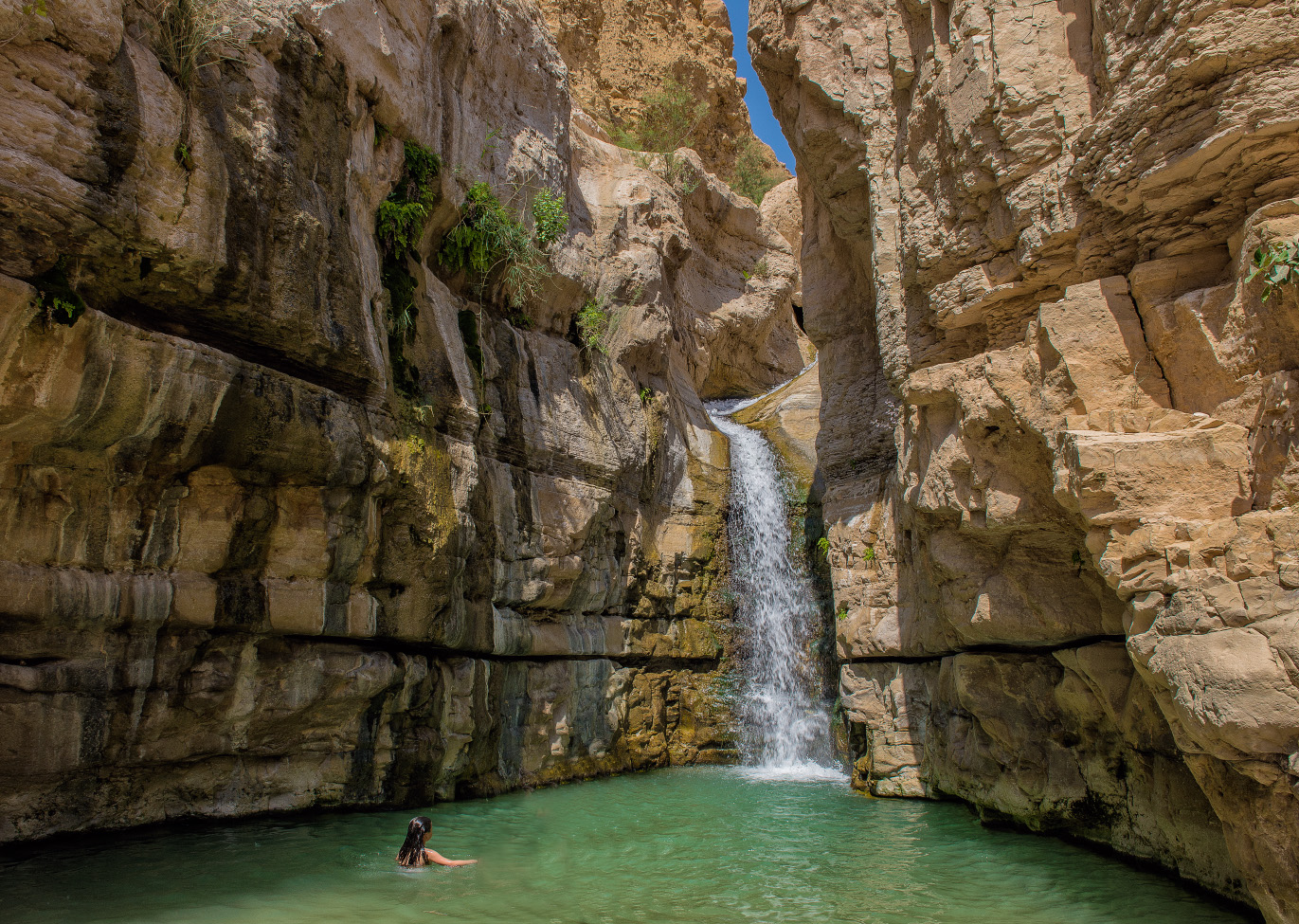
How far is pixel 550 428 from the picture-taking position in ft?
38.6

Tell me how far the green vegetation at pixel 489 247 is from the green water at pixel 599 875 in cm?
727

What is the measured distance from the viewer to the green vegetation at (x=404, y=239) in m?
9.45

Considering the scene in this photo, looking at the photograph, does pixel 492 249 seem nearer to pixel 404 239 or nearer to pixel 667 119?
pixel 404 239

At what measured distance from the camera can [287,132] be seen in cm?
770

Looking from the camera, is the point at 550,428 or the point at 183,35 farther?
the point at 550,428

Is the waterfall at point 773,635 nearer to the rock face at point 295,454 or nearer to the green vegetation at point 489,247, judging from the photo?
the rock face at point 295,454

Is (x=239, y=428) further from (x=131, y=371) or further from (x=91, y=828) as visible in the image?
(x=91, y=828)

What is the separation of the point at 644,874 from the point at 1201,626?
4.70m

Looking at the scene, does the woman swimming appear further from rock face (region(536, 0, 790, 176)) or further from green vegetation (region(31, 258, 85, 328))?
rock face (region(536, 0, 790, 176))

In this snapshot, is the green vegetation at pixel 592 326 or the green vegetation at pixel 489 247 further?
the green vegetation at pixel 592 326

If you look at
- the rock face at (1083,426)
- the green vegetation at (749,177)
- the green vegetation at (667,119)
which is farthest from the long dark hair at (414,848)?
the green vegetation at (749,177)

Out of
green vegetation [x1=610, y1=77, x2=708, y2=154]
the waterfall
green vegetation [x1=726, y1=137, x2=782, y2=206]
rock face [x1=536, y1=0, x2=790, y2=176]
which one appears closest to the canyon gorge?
the waterfall

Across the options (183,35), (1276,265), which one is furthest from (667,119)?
(1276,265)

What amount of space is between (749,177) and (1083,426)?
74.4 ft
